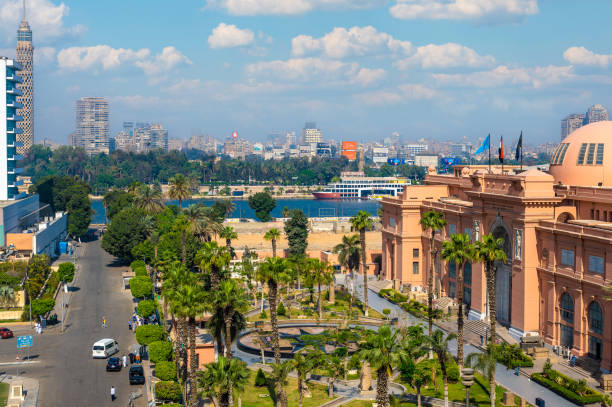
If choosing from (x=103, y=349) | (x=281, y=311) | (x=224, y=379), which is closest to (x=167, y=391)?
(x=224, y=379)

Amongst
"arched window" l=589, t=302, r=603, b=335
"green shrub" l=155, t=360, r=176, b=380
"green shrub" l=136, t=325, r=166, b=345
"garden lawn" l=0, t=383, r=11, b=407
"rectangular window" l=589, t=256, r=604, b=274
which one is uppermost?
"rectangular window" l=589, t=256, r=604, b=274

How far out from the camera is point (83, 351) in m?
68.8

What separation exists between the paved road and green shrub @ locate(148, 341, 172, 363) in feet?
8.62

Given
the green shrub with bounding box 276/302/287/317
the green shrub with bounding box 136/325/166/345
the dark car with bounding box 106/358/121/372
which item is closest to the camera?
the dark car with bounding box 106/358/121/372

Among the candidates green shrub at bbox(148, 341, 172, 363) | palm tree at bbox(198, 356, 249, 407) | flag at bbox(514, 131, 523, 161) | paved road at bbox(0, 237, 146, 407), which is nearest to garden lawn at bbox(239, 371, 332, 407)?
green shrub at bbox(148, 341, 172, 363)

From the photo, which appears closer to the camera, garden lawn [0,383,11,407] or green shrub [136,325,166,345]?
garden lawn [0,383,11,407]

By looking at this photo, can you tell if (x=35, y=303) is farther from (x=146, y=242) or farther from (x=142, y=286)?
(x=146, y=242)

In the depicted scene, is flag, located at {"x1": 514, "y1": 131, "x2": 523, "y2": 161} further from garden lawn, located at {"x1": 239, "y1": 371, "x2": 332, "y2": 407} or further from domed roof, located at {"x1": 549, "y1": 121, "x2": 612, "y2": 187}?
garden lawn, located at {"x1": 239, "y1": 371, "x2": 332, "y2": 407}

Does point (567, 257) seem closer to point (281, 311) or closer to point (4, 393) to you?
point (281, 311)

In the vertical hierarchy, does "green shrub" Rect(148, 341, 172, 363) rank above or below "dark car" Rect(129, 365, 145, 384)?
above

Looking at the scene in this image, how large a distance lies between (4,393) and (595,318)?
158ft

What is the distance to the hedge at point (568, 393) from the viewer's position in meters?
51.9

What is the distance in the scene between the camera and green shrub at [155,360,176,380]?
55.5 metres

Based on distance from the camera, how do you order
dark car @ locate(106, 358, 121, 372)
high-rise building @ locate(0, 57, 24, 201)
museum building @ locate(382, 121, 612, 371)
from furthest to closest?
1. high-rise building @ locate(0, 57, 24, 201)
2. dark car @ locate(106, 358, 121, 372)
3. museum building @ locate(382, 121, 612, 371)
